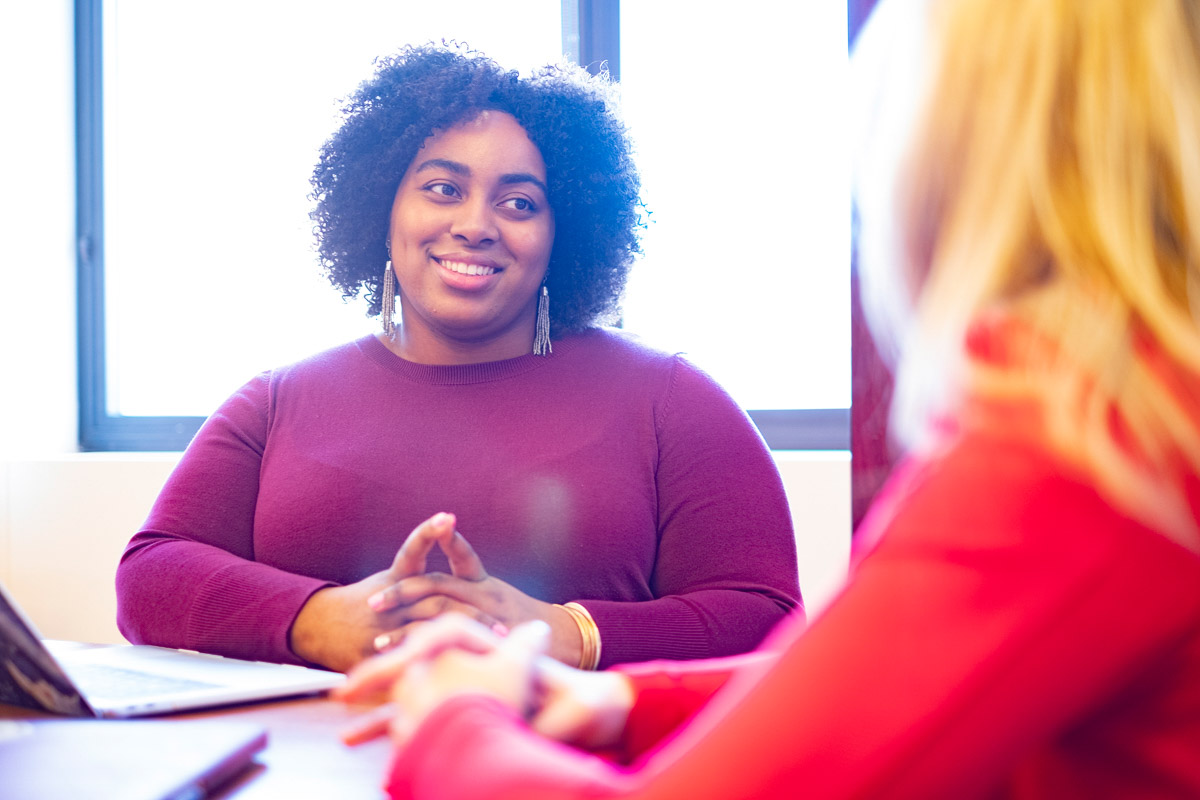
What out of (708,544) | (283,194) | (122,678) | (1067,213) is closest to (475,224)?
(708,544)

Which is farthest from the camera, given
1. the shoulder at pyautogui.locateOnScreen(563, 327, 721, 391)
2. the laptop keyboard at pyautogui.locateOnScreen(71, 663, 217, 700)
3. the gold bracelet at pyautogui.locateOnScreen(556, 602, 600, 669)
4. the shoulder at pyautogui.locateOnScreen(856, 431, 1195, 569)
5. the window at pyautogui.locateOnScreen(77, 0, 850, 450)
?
the window at pyautogui.locateOnScreen(77, 0, 850, 450)

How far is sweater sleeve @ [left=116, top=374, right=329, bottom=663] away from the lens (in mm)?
1169

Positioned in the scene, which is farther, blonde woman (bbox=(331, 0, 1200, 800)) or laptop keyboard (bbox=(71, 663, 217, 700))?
laptop keyboard (bbox=(71, 663, 217, 700))

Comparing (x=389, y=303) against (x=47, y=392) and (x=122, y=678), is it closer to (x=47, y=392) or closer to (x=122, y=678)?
(x=122, y=678)

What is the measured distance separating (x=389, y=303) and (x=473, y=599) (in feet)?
2.31

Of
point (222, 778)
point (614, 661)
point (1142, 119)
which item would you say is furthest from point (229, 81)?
point (1142, 119)

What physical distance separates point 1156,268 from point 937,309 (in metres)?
0.10

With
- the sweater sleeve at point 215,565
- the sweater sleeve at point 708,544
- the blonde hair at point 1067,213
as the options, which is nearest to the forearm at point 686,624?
the sweater sleeve at point 708,544

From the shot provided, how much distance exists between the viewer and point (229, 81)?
9.29ft

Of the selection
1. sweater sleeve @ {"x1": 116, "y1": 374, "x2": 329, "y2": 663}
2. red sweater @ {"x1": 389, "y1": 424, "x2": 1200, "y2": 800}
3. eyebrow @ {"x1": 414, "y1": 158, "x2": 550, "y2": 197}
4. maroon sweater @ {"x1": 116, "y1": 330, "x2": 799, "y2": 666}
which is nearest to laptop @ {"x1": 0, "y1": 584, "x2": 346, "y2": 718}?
sweater sleeve @ {"x1": 116, "y1": 374, "x2": 329, "y2": 663}

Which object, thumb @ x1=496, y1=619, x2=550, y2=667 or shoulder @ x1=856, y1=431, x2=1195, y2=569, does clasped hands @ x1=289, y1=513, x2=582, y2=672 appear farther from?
shoulder @ x1=856, y1=431, x2=1195, y2=569

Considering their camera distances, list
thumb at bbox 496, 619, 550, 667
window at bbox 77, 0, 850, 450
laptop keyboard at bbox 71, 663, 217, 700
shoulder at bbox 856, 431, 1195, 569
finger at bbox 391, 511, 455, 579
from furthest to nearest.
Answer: window at bbox 77, 0, 850, 450
finger at bbox 391, 511, 455, 579
laptop keyboard at bbox 71, 663, 217, 700
thumb at bbox 496, 619, 550, 667
shoulder at bbox 856, 431, 1195, 569

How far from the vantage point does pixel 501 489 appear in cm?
141

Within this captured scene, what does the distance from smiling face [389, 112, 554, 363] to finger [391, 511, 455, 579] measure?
0.53m
